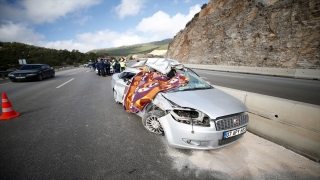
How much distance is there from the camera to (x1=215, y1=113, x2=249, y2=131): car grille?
240 centimetres

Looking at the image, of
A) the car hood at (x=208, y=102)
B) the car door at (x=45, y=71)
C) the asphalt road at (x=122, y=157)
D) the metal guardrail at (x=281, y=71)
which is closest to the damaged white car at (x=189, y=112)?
the car hood at (x=208, y=102)

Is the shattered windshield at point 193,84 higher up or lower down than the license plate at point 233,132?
higher up

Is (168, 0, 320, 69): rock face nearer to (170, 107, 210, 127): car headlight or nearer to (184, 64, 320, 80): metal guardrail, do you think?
(184, 64, 320, 80): metal guardrail

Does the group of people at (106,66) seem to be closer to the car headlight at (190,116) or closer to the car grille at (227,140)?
the car headlight at (190,116)

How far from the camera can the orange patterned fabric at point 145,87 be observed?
3.40 meters

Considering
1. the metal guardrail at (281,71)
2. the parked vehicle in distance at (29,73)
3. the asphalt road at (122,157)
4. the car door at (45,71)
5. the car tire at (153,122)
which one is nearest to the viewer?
the asphalt road at (122,157)

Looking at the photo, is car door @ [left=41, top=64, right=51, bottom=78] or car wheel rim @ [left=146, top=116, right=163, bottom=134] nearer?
car wheel rim @ [left=146, top=116, right=163, bottom=134]

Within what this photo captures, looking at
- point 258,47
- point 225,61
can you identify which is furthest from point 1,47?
point 258,47

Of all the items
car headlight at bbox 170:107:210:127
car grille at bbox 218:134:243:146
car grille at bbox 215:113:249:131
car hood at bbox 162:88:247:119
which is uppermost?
car hood at bbox 162:88:247:119

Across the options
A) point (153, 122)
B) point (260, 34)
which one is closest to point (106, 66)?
point (153, 122)

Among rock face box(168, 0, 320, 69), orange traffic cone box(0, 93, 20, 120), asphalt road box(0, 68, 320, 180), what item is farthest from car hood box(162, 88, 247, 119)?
rock face box(168, 0, 320, 69)

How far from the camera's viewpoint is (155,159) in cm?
248

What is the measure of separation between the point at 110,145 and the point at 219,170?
2037 millimetres

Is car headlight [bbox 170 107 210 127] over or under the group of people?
under
